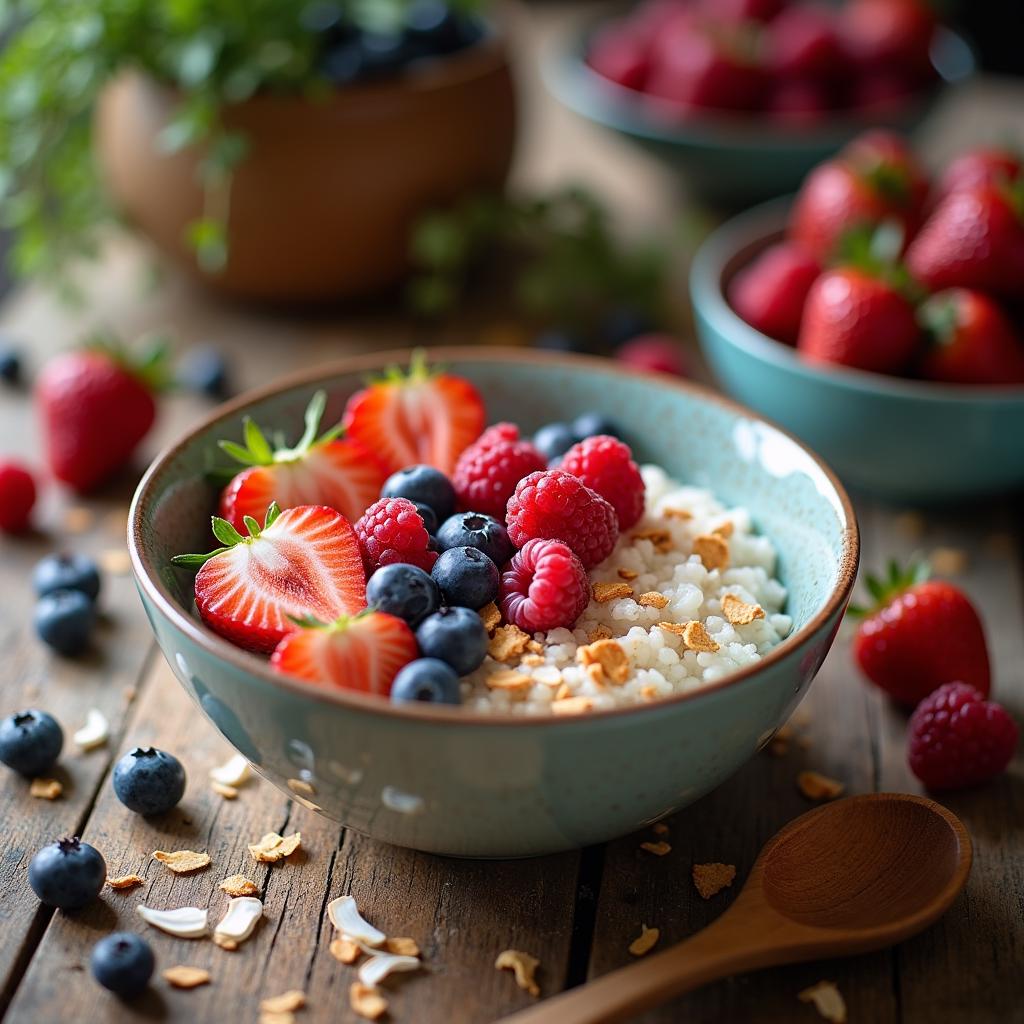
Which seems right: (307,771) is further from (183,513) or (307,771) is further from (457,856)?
(183,513)

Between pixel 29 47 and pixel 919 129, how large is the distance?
1611 mm

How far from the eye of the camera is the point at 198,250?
84.4 inches

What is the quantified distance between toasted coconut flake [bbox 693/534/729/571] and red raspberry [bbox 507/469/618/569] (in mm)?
116

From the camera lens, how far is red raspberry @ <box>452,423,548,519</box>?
1.30m

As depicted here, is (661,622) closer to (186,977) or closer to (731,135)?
(186,977)

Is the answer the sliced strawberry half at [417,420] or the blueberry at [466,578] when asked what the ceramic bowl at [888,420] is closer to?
the sliced strawberry half at [417,420]

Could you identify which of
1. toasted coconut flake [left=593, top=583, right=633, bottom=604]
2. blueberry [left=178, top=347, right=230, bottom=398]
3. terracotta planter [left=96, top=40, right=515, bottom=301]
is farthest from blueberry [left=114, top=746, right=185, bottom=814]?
terracotta planter [left=96, top=40, right=515, bottom=301]

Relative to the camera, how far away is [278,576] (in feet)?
3.84

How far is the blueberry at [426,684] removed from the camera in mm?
1034

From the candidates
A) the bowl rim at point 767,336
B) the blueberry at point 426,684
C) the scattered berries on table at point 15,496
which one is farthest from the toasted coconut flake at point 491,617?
the scattered berries on table at point 15,496

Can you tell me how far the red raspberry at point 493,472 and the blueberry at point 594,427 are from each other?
12cm

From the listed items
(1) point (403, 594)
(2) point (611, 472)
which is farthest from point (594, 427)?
(1) point (403, 594)

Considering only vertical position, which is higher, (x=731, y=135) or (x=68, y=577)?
(x=68, y=577)

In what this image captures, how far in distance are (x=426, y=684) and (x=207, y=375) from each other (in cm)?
114
